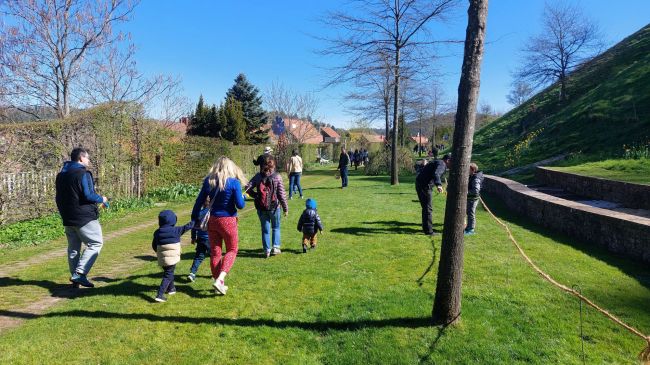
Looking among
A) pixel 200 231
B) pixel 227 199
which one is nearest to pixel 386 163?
pixel 200 231

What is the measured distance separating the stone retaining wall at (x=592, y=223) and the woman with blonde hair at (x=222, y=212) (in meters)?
5.93

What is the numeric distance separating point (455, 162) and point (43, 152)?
34.2ft

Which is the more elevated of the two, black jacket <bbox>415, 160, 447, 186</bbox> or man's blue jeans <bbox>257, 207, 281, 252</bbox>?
black jacket <bbox>415, 160, 447, 186</bbox>

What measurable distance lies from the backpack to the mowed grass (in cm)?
88

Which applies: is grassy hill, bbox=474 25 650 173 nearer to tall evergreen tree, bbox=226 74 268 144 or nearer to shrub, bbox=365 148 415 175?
shrub, bbox=365 148 415 175

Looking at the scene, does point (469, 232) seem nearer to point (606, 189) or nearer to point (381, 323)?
point (381, 323)

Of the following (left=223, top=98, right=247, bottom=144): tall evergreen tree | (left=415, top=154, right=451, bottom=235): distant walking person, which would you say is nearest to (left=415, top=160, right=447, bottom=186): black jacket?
(left=415, top=154, right=451, bottom=235): distant walking person

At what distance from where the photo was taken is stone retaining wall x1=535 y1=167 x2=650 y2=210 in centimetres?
853

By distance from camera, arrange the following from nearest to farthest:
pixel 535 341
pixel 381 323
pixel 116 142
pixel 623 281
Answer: pixel 535 341 < pixel 381 323 < pixel 623 281 < pixel 116 142

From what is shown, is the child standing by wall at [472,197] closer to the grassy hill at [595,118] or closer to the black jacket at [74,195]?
the black jacket at [74,195]

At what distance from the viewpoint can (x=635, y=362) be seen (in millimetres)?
3203

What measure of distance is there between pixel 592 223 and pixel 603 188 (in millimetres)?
3851

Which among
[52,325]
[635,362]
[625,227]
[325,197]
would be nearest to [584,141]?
[325,197]

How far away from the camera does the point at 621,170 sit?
11.8 meters
